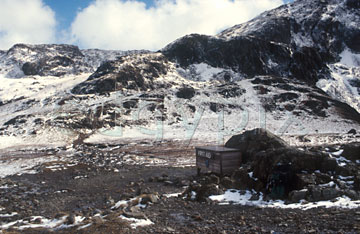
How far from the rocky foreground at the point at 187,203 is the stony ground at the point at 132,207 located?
0.12 feet

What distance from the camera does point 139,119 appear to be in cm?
6219

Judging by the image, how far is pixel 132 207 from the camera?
13.7 m

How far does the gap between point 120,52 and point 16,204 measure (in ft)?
553

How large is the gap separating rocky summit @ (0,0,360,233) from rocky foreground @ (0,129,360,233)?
3.0 inches

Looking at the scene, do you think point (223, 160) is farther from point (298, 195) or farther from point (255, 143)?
point (298, 195)

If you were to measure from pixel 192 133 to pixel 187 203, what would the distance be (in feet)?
129

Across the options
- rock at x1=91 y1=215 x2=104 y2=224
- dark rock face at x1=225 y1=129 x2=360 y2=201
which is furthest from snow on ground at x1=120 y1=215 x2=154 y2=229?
dark rock face at x1=225 y1=129 x2=360 y2=201

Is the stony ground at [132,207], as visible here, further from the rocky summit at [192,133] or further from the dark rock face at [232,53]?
the dark rock face at [232,53]

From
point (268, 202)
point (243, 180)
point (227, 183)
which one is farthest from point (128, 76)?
point (268, 202)

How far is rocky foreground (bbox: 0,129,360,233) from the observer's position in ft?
34.7

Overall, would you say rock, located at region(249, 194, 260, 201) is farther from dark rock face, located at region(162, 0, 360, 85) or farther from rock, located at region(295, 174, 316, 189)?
dark rock face, located at region(162, 0, 360, 85)

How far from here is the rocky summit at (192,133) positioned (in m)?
12.4

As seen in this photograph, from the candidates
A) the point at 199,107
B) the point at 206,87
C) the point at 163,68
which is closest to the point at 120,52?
the point at 163,68

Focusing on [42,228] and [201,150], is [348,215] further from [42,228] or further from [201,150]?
[201,150]
